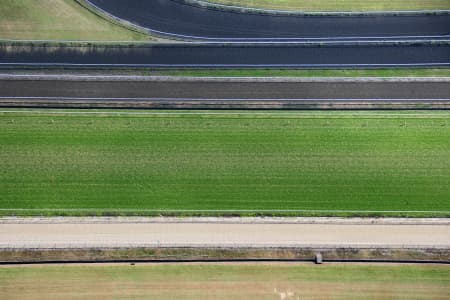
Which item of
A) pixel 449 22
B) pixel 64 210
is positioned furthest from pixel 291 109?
Result: pixel 64 210

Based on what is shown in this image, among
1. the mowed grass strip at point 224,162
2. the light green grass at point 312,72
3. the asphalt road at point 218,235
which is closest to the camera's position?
the asphalt road at point 218,235

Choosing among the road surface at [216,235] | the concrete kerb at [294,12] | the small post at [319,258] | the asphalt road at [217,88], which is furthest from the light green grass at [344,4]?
the small post at [319,258]

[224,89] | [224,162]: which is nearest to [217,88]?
[224,89]

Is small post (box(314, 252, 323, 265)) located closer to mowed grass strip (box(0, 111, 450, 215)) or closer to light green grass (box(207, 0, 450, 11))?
mowed grass strip (box(0, 111, 450, 215))

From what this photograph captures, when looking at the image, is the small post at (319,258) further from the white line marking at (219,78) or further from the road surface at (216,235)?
the white line marking at (219,78)

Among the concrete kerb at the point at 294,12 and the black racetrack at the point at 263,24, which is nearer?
the black racetrack at the point at 263,24

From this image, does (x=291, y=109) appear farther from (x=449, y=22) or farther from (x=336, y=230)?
(x=449, y=22)

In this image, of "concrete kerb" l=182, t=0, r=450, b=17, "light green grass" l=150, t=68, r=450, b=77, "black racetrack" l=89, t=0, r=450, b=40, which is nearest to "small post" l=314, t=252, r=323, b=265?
"light green grass" l=150, t=68, r=450, b=77
